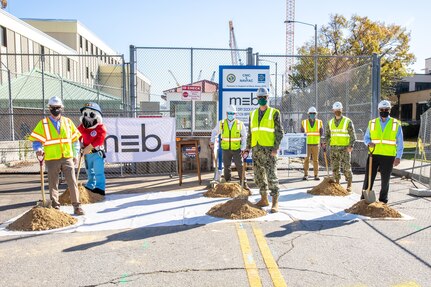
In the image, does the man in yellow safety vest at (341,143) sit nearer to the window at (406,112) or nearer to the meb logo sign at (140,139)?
the meb logo sign at (140,139)

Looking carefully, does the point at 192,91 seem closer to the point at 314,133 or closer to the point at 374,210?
the point at 314,133

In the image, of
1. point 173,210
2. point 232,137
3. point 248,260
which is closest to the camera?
point 248,260

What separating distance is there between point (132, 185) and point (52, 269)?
18.7 feet

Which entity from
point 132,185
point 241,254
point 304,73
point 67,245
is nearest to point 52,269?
point 67,245

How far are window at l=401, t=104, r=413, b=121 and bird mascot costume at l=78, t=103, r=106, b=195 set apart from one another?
161ft

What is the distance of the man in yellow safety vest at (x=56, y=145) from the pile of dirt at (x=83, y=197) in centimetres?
83

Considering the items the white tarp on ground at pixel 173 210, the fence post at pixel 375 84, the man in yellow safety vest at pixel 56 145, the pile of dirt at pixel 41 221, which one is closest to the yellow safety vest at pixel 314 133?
the fence post at pixel 375 84

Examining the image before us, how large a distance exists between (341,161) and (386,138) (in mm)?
1836

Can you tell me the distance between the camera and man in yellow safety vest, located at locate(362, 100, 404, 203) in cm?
735

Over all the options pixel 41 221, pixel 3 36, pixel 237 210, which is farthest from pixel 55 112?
pixel 3 36

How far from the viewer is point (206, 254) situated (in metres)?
4.91

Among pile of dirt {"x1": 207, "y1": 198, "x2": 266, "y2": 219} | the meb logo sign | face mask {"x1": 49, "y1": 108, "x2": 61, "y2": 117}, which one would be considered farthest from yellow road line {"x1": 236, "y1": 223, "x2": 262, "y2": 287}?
the meb logo sign

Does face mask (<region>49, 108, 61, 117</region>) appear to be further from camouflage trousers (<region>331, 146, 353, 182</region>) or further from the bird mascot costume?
camouflage trousers (<region>331, 146, 353, 182</region>)

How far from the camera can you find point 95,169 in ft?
27.4
